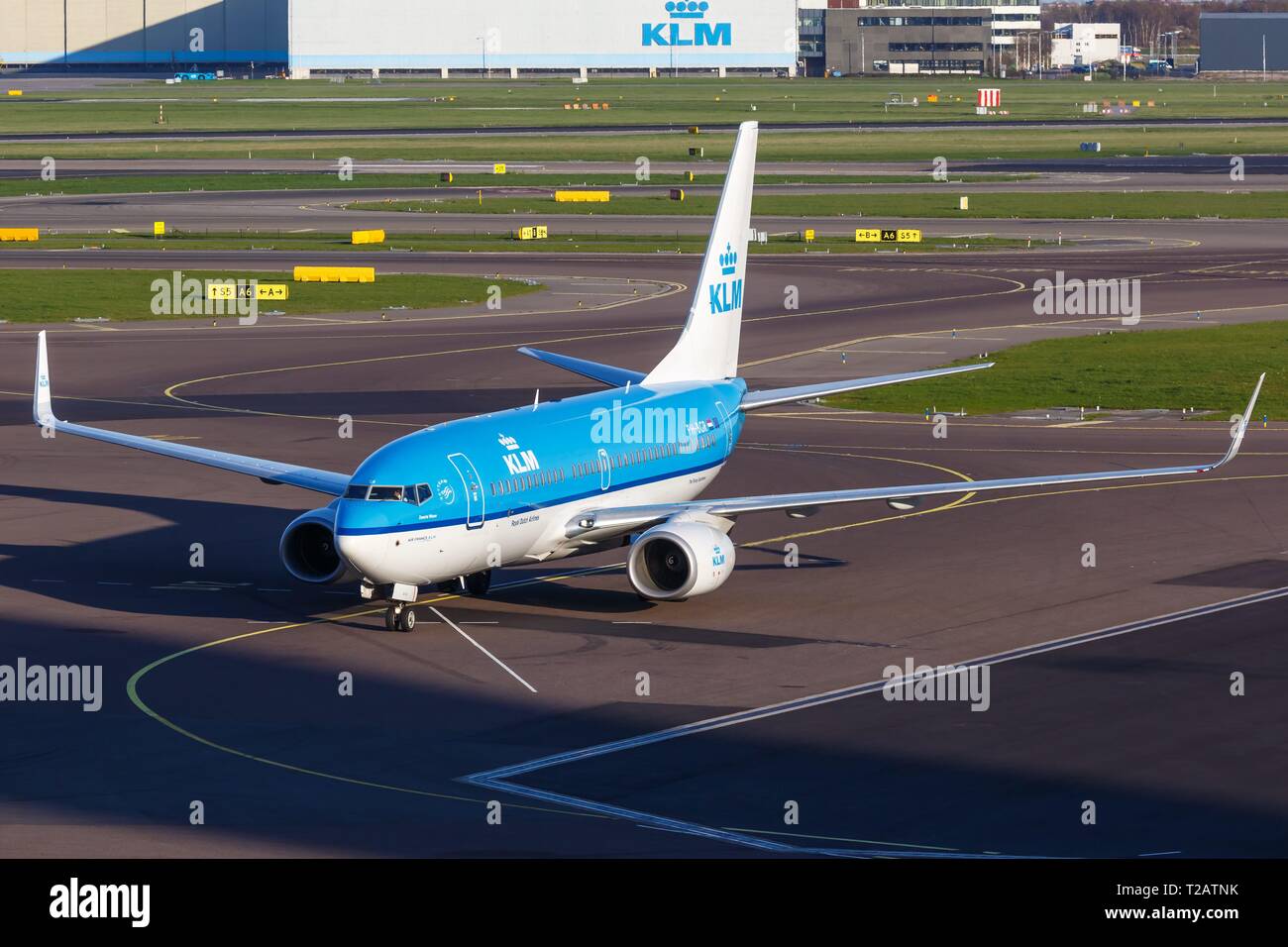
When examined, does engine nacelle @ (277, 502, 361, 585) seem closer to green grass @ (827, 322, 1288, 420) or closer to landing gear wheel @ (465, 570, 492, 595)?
landing gear wheel @ (465, 570, 492, 595)

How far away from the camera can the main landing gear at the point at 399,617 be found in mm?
38531

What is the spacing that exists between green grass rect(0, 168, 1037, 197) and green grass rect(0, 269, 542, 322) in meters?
56.1

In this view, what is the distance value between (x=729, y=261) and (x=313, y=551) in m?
14.5

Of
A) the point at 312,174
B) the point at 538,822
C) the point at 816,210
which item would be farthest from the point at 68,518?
the point at 312,174

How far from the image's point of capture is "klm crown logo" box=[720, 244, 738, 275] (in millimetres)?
48125

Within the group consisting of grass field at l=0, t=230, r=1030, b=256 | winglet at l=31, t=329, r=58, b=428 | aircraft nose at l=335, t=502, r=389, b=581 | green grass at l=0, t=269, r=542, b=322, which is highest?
grass field at l=0, t=230, r=1030, b=256

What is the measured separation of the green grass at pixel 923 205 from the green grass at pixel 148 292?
40180mm

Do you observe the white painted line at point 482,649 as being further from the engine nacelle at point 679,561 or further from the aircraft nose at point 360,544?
the engine nacelle at point 679,561

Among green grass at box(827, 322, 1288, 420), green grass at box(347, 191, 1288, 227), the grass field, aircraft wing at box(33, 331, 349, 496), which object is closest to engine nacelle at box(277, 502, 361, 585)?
aircraft wing at box(33, 331, 349, 496)

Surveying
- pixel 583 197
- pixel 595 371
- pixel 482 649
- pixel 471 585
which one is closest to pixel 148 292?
pixel 595 371

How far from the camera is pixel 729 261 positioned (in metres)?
48.5

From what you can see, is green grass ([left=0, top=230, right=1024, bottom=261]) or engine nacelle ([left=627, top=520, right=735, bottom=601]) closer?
engine nacelle ([left=627, top=520, right=735, bottom=601])

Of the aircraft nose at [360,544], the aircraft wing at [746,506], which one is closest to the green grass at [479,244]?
the aircraft wing at [746,506]

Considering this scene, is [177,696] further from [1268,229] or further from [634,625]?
[1268,229]
